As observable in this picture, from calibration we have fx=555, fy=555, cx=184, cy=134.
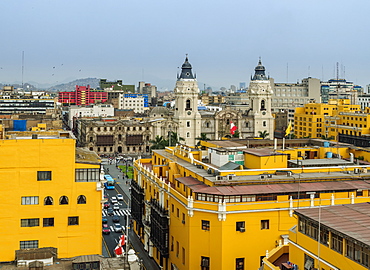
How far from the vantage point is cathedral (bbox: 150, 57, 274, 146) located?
157m

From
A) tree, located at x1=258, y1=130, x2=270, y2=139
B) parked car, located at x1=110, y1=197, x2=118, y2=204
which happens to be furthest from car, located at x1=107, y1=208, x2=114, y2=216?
tree, located at x1=258, y1=130, x2=270, y2=139

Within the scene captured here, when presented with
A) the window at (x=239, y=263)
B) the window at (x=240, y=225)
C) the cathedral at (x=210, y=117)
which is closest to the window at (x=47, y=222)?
the window at (x=240, y=225)

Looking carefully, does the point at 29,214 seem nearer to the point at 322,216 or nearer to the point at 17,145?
the point at 17,145

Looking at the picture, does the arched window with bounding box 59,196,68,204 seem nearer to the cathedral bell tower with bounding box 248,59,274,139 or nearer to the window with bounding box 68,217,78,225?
the window with bounding box 68,217,78,225

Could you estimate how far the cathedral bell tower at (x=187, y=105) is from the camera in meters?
156

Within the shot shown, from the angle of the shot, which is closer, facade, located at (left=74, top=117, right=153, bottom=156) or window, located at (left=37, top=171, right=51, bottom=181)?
window, located at (left=37, top=171, right=51, bottom=181)

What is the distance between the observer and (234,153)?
2277 inches

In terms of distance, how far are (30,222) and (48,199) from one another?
2.16m

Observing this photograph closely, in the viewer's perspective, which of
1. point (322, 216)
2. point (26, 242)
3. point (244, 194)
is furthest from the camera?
point (244, 194)

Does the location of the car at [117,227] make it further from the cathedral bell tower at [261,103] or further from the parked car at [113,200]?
the cathedral bell tower at [261,103]

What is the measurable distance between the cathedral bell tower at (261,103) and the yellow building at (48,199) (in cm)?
12495

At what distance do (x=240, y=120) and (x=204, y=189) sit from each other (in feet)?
397

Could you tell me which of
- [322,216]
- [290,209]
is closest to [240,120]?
[290,209]

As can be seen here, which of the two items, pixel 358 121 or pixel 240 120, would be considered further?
pixel 240 120
